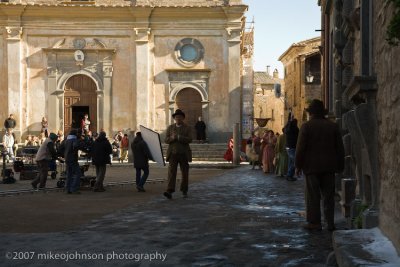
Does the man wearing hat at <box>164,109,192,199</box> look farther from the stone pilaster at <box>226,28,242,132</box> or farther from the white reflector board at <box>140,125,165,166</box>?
the stone pilaster at <box>226,28,242,132</box>

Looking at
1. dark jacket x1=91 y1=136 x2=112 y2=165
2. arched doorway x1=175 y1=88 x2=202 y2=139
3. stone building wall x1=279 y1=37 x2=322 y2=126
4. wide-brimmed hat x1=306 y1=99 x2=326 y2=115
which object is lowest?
dark jacket x1=91 y1=136 x2=112 y2=165

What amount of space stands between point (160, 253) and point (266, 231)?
1820 millimetres

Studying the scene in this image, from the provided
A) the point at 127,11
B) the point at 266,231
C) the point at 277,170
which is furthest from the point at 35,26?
the point at 266,231

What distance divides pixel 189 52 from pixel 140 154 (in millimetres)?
17932

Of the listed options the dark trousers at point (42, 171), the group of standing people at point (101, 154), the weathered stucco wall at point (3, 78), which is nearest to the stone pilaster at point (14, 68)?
the weathered stucco wall at point (3, 78)

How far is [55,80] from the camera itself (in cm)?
3138

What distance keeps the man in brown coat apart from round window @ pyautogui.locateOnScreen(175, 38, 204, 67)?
24.2 m

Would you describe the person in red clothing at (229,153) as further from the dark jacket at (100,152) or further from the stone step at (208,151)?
the dark jacket at (100,152)

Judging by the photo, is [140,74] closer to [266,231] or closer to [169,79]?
[169,79]

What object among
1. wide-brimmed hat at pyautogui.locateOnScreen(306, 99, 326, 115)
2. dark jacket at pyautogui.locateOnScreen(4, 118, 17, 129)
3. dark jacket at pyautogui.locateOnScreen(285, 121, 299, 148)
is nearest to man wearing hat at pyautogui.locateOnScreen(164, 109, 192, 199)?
wide-brimmed hat at pyautogui.locateOnScreen(306, 99, 326, 115)

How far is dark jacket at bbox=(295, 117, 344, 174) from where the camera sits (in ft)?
23.9

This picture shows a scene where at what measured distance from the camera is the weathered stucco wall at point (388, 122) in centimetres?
436

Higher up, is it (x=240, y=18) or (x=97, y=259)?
(x=240, y=18)

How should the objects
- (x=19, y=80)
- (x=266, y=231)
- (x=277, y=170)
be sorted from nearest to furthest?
(x=266, y=231) → (x=277, y=170) → (x=19, y=80)
